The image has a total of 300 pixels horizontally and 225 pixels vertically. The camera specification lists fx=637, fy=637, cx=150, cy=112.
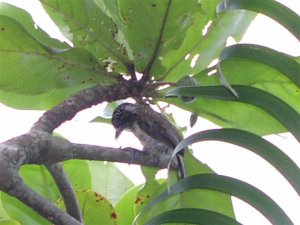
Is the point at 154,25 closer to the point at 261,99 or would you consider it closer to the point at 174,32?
the point at 174,32

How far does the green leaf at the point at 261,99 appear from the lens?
0.48 meters

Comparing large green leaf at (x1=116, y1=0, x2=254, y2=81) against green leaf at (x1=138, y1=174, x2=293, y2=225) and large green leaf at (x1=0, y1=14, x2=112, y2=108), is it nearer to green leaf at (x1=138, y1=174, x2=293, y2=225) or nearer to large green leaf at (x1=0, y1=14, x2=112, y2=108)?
large green leaf at (x1=0, y1=14, x2=112, y2=108)

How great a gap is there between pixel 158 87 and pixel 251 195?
0.22m

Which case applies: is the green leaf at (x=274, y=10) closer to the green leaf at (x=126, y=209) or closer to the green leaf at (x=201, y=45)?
the green leaf at (x=201, y=45)

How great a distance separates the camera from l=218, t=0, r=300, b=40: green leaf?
482 millimetres

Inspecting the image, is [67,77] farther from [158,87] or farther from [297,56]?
[297,56]

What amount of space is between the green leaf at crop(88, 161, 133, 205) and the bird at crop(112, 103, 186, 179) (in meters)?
0.21


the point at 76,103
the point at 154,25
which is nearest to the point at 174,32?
the point at 154,25

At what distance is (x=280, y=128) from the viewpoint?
670 millimetres

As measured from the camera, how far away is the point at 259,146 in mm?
489

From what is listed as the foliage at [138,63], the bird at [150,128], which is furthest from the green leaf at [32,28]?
the bird at [150,128]

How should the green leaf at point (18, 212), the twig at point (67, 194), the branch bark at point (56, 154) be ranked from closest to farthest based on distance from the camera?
the branch bark at point (56, 154)
the twig at point (67, 194)
the green leaf at point (18, 212)

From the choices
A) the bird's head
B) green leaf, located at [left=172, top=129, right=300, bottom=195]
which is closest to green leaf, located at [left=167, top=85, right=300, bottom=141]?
green leaf, located at [left=172, top=129, right=300, bottom=195]

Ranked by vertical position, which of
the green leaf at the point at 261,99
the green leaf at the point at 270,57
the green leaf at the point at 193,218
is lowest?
the green leaf at the point at 193,218
